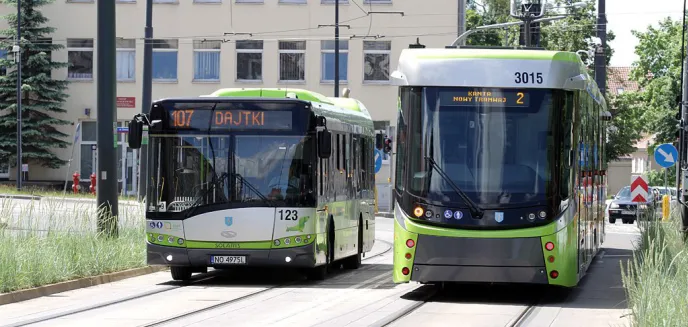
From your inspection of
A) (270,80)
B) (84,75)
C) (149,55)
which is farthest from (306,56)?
(149,55)

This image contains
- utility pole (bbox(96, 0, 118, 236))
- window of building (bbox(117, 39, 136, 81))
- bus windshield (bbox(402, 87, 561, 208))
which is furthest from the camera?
window of building (bbox(117, 39, 136, 81))

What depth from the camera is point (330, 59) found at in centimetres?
5628

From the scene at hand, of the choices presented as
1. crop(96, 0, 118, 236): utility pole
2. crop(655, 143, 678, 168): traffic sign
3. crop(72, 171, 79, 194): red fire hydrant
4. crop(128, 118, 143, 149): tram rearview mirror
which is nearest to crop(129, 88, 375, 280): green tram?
crop(128, 118, 143, 149): tram rearview mirror

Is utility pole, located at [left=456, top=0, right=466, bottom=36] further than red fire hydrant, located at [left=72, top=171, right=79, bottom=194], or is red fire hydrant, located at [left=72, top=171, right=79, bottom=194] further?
utility pole, located at [left=456, top=0, right=466, bottom=36]

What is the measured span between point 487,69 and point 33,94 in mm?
43227

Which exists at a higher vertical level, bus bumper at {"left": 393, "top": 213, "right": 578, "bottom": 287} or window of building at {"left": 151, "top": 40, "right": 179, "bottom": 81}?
window of building at {"left": 151, "top": 40, "right": 179, "bottom": 81}

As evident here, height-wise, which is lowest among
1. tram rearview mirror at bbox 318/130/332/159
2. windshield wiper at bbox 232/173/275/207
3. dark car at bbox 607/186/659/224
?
dark car at bbox 607/186/659/224

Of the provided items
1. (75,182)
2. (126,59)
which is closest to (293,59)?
(126,59)

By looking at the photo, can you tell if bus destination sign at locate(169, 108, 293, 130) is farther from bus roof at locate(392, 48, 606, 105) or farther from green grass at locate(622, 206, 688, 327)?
green grass at locate(622, 206, 688, 327)

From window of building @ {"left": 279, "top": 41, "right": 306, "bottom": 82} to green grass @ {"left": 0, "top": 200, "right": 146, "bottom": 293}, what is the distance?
115 ft

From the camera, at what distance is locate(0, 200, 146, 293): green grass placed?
659 inches

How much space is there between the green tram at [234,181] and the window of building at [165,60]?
38.0 metres

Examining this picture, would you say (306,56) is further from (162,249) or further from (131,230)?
(162,249)

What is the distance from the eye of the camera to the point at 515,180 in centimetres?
1565
